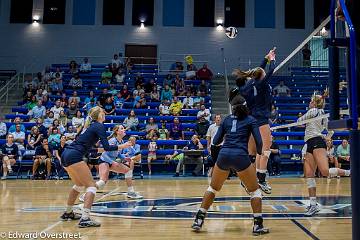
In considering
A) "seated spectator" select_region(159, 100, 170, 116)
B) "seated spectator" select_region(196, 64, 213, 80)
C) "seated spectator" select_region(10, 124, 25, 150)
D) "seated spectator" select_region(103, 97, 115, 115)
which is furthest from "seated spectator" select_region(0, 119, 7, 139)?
"seated spectator" select_region(196, 64, 213, 80)

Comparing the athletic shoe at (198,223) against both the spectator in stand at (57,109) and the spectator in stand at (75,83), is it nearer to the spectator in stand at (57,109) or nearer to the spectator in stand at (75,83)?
the spectator in stand at (57,109)

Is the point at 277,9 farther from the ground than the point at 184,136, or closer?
farther from the ground

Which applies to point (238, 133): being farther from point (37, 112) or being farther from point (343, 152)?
point (37, 112)

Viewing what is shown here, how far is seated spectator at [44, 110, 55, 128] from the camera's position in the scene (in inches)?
627

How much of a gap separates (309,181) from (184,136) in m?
9.99

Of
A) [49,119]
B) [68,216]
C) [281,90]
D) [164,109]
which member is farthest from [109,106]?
[68,216]

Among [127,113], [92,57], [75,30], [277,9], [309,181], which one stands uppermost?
[277,9]

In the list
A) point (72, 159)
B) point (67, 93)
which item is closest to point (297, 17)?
point (67, 93)

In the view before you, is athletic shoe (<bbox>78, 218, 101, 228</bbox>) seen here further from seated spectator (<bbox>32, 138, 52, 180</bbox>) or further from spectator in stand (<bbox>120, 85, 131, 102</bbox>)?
spectator in stand (<bbox>120, 85, 131, 102</bbox>)

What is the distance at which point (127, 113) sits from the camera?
17391mm

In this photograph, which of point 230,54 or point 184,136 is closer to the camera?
point 184,136

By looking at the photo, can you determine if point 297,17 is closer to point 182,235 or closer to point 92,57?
point 92,57

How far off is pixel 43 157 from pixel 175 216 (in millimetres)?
8916

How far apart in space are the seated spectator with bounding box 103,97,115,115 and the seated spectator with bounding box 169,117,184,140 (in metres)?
2.95
